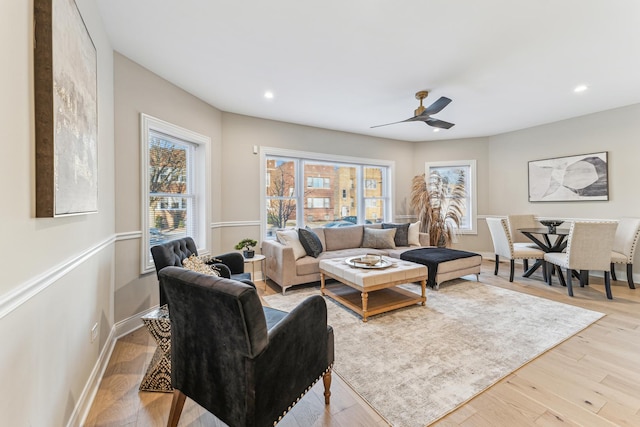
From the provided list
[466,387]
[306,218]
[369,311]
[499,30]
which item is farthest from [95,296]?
[499,30]

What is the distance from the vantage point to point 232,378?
3.72ft

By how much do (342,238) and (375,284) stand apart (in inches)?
72.5

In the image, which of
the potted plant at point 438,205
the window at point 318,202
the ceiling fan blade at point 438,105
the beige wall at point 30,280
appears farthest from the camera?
the potted plant at point 438,205

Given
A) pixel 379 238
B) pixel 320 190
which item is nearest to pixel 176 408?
pixel 379 238

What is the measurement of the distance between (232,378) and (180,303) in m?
0.43

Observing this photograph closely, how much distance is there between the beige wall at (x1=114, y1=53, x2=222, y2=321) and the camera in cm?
250

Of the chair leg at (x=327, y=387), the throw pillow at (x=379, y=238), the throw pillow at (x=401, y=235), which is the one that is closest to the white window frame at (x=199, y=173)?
the chair leg at (x=327, y=387)

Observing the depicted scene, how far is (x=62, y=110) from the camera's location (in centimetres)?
122

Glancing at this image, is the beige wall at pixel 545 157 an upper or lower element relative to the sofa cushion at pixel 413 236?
upper

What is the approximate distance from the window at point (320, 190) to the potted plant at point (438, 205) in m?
0.65

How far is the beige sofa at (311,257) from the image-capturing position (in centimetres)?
360

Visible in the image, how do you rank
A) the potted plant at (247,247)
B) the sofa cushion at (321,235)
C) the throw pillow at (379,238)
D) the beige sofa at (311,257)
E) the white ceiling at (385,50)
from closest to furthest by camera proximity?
the white ceiling at (385,50) < the potted plant at (247,247) < the beige sofa at (311,257) < the sofa cushion at (321,235) < the throw pillow at (379,238)

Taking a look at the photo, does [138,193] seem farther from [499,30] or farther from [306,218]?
[499,30]

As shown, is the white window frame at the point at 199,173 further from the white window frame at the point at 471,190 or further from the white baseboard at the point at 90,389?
the white window frame at the point at 471,190
